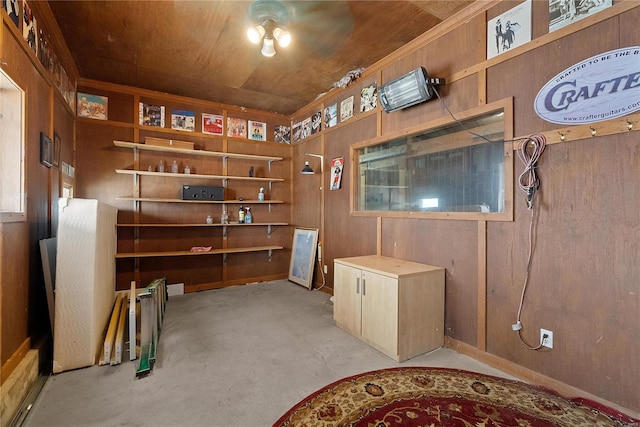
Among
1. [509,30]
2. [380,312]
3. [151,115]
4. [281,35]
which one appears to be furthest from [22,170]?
[509,30]

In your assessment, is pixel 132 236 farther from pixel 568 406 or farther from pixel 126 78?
pixel 568 406

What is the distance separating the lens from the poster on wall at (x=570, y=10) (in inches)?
68.6

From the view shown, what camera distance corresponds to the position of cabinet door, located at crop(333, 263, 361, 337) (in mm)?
2754

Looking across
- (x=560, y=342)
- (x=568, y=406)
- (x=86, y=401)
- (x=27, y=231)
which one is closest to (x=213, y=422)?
(x=86, y=401)

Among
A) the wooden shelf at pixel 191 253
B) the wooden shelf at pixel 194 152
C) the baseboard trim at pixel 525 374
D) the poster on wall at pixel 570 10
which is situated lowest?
the baseboard trim at pixel 525 374

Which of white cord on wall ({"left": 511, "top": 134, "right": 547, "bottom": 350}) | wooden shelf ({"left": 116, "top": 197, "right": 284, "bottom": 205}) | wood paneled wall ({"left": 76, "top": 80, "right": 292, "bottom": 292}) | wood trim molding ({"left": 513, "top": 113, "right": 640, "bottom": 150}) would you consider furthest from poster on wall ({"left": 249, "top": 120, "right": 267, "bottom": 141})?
wood trim molding ({"left": 513, "top": 113, "right": 640, "bottom": 150})

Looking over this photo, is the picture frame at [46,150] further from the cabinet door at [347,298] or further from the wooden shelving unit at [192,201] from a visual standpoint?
the cabinet door at [347,298]

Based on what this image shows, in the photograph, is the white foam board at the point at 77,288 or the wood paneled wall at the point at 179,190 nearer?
A: the white foam board at the point at 77,288

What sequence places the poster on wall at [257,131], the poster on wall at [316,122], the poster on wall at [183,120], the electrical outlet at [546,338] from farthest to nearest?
1. the poster on wall at [257,131]
2. the poster on wall at [316,122]
3. the poster on wall at [183,120]
4. the electrical outlet at [546,338]

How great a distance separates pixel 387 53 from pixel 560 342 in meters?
2.96

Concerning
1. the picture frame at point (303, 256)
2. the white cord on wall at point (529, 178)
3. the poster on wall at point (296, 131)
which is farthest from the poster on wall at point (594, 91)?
the poster on wall at point (296, 131)

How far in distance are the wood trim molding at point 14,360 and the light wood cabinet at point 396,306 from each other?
7.88 ft

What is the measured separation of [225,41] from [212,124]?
1.91 m

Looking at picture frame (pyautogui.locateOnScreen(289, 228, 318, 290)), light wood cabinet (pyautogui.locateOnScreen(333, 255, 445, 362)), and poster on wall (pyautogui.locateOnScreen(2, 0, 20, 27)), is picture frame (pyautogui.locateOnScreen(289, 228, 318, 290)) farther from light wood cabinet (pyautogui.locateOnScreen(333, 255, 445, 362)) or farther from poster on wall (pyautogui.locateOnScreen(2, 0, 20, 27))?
poster on wall (pyautogui.locateOnScreen(2, 0, 20, 27))
